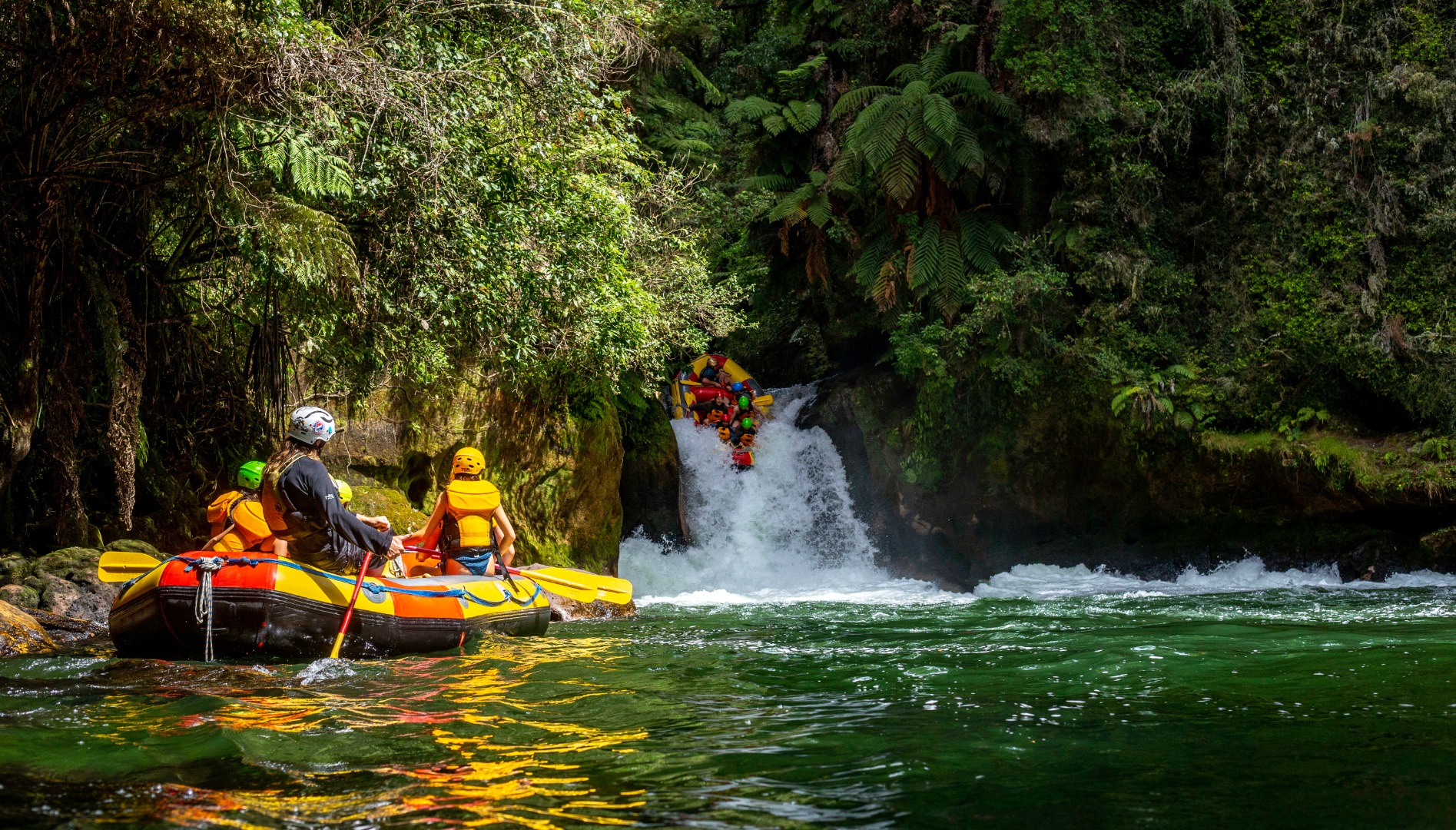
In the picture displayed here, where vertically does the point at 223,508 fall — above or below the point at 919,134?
below

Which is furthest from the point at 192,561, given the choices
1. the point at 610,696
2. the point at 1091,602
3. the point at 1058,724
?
the point at 1091,602

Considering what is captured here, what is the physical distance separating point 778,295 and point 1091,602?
→ 31.8 feet

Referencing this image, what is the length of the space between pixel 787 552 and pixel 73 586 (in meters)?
9.99

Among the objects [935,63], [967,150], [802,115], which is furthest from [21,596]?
[935,63]

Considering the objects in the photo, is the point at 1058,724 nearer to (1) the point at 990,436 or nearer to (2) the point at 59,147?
(2) the point at 59,147

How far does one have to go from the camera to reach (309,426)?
19.2ft

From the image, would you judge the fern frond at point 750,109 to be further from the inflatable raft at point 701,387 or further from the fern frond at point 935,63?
the inflatable raft at point 701,387

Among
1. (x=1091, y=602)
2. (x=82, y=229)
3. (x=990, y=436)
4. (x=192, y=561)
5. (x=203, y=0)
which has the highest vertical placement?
(x=203, y=0)

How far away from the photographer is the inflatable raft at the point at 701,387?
717 inches

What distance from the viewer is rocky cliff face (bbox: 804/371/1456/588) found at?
Answer: 12.1m

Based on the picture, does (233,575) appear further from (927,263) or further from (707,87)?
(707,87)

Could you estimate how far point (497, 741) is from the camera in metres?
3.85

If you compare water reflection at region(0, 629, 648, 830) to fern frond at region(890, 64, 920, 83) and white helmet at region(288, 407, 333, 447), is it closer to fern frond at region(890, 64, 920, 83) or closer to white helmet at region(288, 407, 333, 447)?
white helmet at region(288, 407, 333, 447)

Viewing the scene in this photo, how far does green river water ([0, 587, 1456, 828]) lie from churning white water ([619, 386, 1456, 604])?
6.30 m
